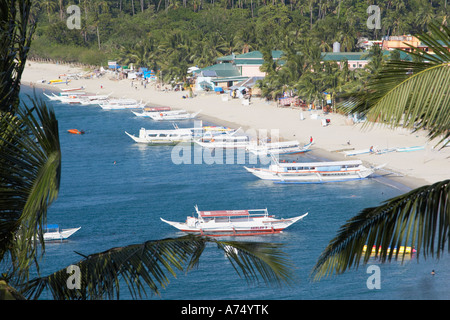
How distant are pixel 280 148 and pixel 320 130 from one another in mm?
6835

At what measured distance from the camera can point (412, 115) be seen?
15.4ft

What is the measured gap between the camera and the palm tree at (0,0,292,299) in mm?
4785

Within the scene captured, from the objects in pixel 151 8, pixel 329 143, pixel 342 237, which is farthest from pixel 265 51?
pixel 342 237

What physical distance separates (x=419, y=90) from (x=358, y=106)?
17.4 inches

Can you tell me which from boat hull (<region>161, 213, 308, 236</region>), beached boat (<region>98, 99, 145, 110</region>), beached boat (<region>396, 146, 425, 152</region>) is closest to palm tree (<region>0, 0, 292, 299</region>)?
boat hull (<region>161, 213, 308, 236</region>)

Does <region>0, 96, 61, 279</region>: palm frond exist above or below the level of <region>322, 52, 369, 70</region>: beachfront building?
above

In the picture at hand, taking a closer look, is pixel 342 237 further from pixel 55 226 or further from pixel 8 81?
pixel 55 226

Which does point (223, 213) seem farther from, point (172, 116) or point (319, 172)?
point (172, 116)

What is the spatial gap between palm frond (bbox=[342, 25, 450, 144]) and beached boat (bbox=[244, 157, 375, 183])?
133ft

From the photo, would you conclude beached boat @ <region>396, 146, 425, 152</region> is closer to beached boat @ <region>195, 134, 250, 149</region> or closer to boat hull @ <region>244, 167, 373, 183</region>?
boat hull @ <region>244, 167, 373, 183</region>

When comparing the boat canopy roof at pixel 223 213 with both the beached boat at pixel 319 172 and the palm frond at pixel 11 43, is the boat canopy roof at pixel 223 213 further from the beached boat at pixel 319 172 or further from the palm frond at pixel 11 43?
the palm frond at pixel 11 43

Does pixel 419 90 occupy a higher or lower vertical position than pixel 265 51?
higher

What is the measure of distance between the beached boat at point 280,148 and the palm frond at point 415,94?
161ft
